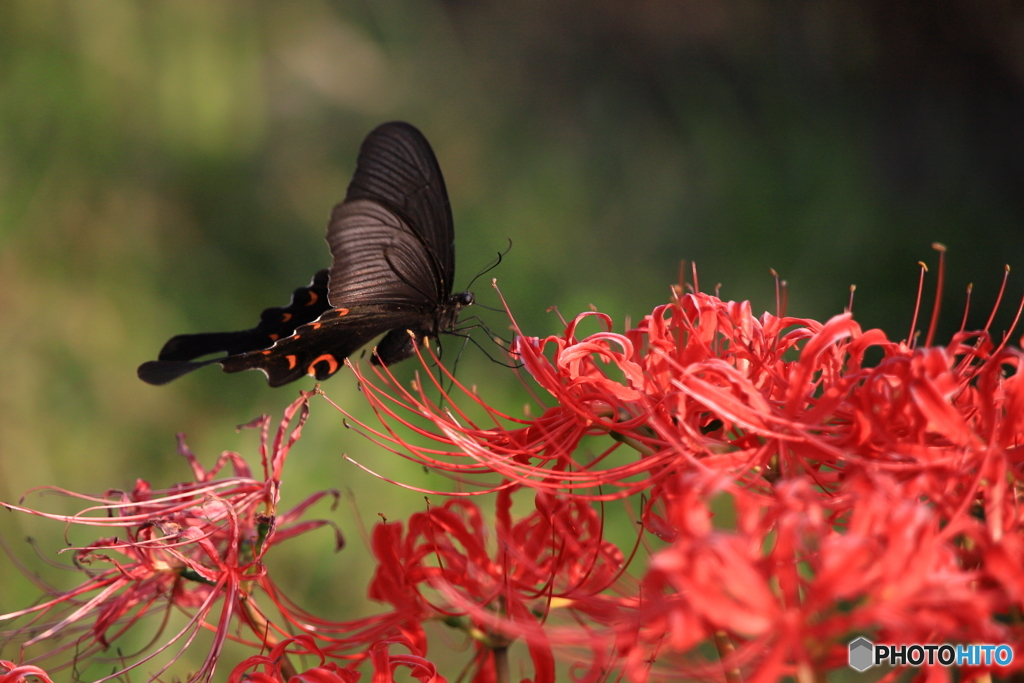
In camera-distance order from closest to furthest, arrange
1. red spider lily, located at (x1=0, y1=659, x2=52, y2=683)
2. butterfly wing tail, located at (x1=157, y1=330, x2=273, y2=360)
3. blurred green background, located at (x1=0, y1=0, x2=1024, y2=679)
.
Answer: red spider lily, located at (x1=0, y1=659, x2=52, y2=683) < butterfly wing tail, located at (x1=157, y1=330, x2=273, y2=360) < blurred green background, located at (x1=0, y1=0, x2=1024, y2=679)

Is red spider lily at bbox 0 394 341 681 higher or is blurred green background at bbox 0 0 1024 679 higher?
blurred green background at bbox 0 0 1024 679

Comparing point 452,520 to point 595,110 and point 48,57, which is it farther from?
point 595,110

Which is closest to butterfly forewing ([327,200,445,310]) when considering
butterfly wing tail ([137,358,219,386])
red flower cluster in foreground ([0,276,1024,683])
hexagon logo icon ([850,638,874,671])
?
butterfly wing tail ([137,358,219,386])

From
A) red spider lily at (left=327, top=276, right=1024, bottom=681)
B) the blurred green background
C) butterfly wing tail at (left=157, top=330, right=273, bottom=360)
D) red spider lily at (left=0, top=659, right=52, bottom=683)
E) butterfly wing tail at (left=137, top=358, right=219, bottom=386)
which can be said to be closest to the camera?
red spider lily at (left=327, top=276, right=1024, bottom=681)

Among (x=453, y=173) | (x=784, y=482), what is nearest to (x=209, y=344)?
(x=784, y=482)

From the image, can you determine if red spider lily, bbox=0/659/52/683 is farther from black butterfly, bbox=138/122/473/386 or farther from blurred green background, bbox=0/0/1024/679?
blurred green background, bbox=0/0/1024/679

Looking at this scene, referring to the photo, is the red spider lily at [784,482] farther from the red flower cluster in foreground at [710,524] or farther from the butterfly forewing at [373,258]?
the butterfly forewing at [373,258]

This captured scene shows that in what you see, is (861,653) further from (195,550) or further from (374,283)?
(374,283)
